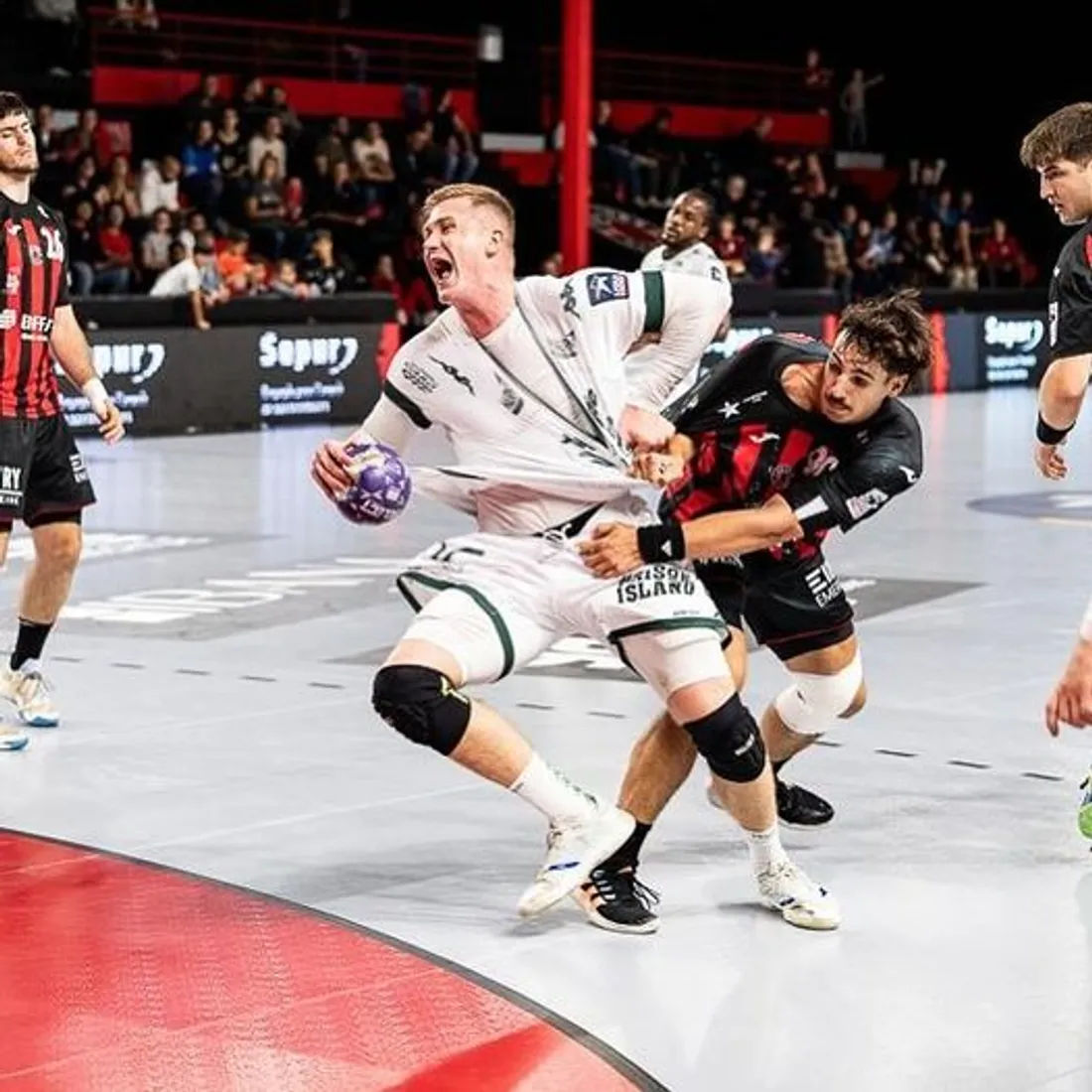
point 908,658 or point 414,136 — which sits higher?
point 414,136

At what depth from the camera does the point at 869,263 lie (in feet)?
94.4

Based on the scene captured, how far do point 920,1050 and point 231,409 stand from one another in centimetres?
1585

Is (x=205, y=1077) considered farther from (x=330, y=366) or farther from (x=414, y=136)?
(x=414, y=136)

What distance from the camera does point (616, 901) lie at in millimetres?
5414

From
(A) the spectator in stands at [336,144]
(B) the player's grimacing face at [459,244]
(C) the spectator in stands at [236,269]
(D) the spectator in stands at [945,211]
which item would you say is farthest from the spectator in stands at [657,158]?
(B) the player's grimacing face at [459,244]

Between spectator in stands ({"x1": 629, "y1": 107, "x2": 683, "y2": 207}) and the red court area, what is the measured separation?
23.5 meters

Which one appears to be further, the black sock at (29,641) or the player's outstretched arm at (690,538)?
the black sock at (29,641)

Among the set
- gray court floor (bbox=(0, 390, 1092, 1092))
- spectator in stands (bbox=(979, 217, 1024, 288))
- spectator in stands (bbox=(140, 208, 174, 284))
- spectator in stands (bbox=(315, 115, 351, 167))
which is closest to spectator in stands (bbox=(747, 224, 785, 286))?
spectator in stands (bbox=(315, 115, 351, 167))

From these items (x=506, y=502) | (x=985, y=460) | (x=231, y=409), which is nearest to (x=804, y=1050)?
(x=506, y=502)

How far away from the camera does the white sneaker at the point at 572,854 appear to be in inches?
211

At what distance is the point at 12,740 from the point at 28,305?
4.34 feet

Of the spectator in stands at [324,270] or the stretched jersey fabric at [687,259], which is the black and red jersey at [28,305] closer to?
the stretched jersey fabric at [687,259]

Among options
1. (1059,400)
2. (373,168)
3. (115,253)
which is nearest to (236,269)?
(115,253)

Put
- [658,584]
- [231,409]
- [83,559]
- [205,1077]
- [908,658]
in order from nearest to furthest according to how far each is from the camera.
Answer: [205,1077] < [658,584] < [908,658] < [83,559] < [231,409]
